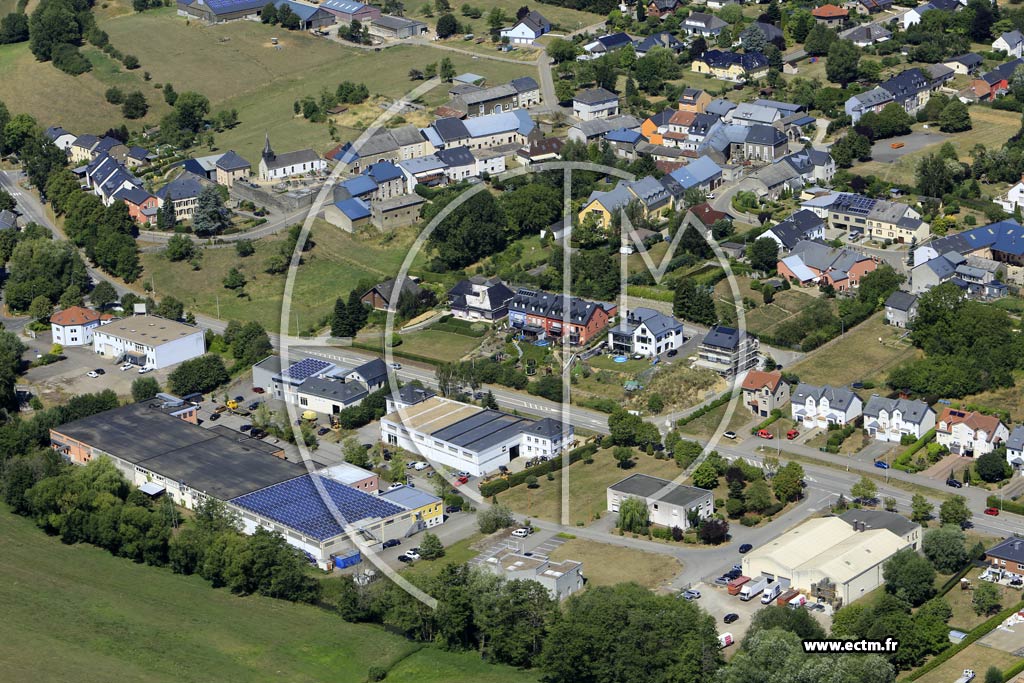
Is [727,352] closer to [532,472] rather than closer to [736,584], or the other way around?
[532,472]

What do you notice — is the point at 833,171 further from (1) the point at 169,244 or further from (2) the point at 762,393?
(1) the point at 169,244

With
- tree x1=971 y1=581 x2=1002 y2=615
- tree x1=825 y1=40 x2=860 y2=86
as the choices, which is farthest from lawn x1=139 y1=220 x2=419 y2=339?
tree x1=971 y1=581 x2=1002 y2=615

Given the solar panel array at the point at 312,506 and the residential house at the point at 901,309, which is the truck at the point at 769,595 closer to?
the solar panel array at the point at 312,506

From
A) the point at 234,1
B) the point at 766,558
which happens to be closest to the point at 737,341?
Result: the point at 766,558

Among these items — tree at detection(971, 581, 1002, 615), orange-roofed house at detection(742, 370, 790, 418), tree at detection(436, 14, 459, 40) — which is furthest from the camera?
tree at detection(436, 14, 459, 40)

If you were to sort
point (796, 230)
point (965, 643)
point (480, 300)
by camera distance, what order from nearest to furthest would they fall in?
point (965, 643)
point (480, 300)
point (796, 230)

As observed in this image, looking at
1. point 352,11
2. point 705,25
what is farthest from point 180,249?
point 705,25

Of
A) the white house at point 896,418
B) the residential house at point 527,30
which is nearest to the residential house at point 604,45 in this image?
the residential house at point 527,30

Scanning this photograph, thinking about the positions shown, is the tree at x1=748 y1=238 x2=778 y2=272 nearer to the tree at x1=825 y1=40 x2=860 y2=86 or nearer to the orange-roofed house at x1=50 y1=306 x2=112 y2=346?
the tree at x1=825 y1=40 x2=860 y2=86
